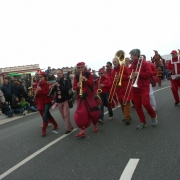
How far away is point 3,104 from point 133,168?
10327 millimetres

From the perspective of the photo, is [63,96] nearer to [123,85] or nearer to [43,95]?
[43,95]

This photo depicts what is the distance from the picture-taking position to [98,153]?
5.96m

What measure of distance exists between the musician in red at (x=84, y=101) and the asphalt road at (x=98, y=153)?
1.30ft

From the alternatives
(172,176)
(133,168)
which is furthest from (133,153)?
(172,176)

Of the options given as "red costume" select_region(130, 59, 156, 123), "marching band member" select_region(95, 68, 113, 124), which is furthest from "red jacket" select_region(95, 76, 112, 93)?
"red costume" select_region(130, 59, 156, 123)

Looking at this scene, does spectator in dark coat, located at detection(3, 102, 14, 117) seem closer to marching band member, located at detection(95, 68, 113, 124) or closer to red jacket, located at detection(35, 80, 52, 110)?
red jacket, located at detection(35, 80, 52, 110)

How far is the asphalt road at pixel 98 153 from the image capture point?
4.89 meters

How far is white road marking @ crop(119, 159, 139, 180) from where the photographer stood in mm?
4605

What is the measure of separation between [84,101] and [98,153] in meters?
1.97

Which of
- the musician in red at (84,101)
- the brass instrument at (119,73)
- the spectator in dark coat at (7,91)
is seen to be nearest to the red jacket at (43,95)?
the musician in red at (84,101)

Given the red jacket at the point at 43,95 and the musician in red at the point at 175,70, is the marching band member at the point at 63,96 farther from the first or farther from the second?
the musician in red at the point at 175,70

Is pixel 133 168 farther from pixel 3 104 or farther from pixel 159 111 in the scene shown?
pixel 3 104

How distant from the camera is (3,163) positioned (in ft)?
20.4

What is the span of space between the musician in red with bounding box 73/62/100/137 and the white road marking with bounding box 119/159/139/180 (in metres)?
2.40
